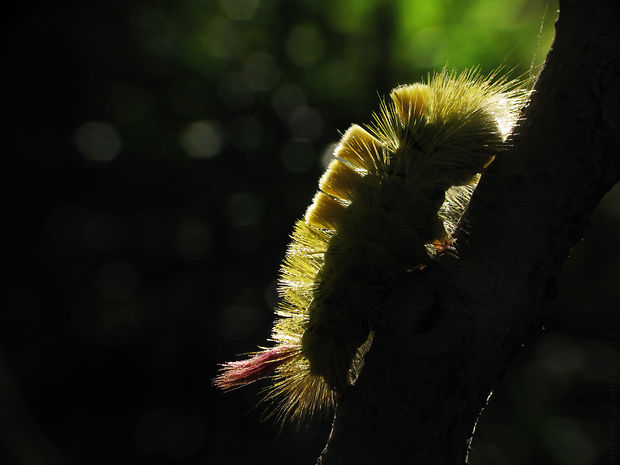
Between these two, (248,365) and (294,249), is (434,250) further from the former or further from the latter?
(248,365)

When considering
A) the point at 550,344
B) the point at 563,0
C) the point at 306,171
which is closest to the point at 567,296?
the point at 550,344

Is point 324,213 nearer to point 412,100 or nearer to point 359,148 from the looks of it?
point 359,148

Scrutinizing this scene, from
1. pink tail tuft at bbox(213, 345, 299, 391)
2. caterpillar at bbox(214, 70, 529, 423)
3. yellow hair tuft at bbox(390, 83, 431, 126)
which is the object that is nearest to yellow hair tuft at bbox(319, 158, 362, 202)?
caterpillar at bbox(214, 70, 529, 423)

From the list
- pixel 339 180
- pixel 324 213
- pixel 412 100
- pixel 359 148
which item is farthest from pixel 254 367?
pixel 412 100

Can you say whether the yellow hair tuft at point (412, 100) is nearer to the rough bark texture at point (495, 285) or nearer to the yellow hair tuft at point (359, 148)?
the yellow hair tuft at point (359, 148)

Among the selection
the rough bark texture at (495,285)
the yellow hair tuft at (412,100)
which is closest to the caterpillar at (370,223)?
the yellow hair tuft at (412,100)

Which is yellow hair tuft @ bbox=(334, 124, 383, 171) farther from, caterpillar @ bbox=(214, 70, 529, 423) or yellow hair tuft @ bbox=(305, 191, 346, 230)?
yellow hair tuft @ bbox=(305, 191, 346, 230)

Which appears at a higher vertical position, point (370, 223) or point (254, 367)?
point (370, 223)
